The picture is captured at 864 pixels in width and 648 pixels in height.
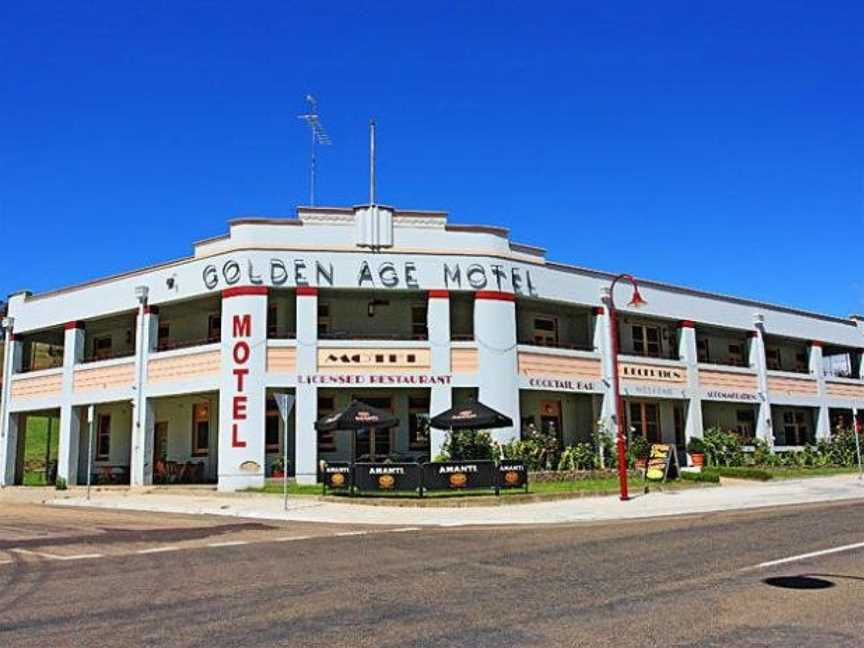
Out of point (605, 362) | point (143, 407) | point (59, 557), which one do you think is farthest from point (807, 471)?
point (59, 557)

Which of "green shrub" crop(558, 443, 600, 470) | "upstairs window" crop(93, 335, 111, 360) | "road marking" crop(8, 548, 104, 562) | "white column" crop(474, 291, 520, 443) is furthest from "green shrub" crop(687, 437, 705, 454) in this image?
"road marking" crop(8, 548, 104, 562)

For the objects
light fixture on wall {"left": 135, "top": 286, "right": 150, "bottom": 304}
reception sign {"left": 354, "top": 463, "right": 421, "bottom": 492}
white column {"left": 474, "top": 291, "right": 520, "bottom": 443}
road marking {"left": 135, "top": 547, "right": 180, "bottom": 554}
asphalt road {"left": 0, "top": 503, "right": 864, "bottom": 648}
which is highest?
light fixture on wall {"left": 135, "top": 286, "right": 150, "bottom": 304}

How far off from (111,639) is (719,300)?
35.8 m

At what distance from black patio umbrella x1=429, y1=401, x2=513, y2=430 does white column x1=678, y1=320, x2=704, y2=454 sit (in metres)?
14.1

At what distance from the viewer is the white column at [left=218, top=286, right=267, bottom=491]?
27.6 m

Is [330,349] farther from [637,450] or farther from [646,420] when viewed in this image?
[646,420]

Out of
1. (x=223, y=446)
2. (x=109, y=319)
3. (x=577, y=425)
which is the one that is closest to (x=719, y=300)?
(x=577, y=425)

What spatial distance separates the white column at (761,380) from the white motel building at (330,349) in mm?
519

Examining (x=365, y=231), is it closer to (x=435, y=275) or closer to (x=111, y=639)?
A: (x=435, y=275)

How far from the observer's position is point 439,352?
29.3m

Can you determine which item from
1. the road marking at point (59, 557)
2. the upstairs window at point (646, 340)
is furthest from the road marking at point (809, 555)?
the upstairs window at point (646, 340)

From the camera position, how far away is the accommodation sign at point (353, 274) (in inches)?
1131

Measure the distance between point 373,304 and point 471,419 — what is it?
26.6 ft

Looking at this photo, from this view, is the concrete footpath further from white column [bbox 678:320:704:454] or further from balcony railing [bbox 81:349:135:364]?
balcony railing [bbox 81:349:135:364]
